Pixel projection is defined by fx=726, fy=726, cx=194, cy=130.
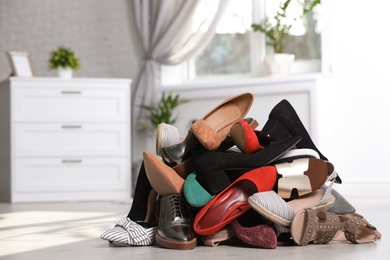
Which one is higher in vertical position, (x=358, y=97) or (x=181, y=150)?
(x=358, y=97)

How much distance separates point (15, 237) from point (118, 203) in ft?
6.12

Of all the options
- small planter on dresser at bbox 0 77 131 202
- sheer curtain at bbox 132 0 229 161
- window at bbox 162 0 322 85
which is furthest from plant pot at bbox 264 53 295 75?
small planter on dresser at bbox 0 77 131 202

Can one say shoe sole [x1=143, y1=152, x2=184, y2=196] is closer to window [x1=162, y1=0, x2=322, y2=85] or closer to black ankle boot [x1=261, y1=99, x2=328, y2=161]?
black ankle boot [x1=261, y1=99, x2=328, y2=161]

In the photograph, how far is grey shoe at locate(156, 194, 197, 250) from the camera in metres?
2.12

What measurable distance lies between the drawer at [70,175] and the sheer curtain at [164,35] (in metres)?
0.56

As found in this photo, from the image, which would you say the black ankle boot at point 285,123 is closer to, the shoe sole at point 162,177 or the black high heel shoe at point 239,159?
the black high heel shoe at point 239,159

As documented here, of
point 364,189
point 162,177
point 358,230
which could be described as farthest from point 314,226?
point 364,189

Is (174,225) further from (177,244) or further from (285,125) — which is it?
(285,125)

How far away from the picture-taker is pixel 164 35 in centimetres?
517

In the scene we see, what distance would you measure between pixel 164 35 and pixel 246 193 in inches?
123

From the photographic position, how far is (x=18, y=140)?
4.77 metres

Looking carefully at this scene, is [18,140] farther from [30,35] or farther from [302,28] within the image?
[302,28]

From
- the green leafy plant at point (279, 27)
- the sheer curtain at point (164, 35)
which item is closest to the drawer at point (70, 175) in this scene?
the sheer curtain at point (164, 35)

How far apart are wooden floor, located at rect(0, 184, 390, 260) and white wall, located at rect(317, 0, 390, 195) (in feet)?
2.17
